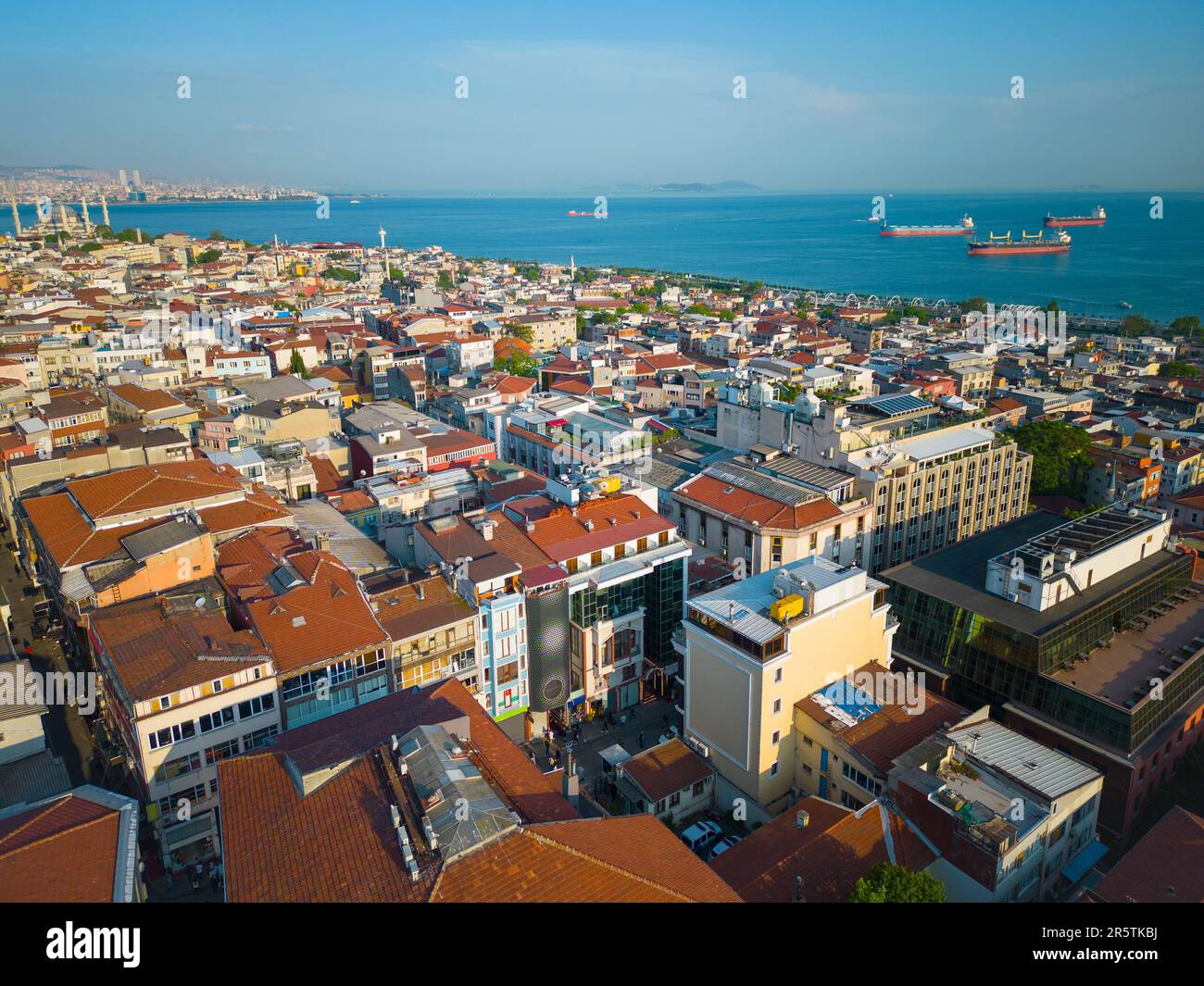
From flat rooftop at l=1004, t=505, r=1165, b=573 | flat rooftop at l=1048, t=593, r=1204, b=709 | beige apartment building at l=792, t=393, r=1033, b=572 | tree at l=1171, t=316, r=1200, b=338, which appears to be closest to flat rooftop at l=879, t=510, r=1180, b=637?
flat rooftop at l=1004, t=505, r=1165, b=573

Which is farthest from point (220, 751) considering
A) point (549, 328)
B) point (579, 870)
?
point (549, 328)

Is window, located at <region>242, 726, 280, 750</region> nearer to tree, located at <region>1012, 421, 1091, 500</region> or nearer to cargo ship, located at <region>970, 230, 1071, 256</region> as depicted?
tree, located at <region>1012, 421, 1091, 500</region>

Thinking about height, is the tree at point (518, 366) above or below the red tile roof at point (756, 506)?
above

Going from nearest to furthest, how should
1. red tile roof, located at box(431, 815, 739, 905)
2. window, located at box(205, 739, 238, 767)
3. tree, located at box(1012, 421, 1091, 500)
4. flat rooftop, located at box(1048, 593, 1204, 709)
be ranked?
red tile roof, located at box(431, 815, 739, 905)
window, located at box(205, 739, 238, 767)
flat rooftop, located at box(1048, 593, 1204, 709)
tree, located at box(1012, 421, 1091, 500)

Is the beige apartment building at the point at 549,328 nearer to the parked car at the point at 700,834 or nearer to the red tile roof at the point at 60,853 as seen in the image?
the parked car at the point at 700,834

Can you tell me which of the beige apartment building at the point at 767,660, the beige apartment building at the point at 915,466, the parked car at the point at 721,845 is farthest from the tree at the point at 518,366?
the parked car at the point at 721,845
